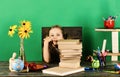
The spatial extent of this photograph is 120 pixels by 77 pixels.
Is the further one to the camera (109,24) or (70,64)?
(109,24)

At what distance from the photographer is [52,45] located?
185 cm

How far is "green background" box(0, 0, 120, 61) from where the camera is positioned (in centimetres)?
194

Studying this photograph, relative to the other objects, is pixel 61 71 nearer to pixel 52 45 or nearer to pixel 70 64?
pixel 70 64

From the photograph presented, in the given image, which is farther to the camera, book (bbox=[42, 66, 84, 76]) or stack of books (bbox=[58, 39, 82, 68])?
stack of books (bbox=[58, 39, 82, 68])

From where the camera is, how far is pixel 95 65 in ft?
5.47

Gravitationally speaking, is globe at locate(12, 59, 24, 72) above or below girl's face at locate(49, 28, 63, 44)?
below

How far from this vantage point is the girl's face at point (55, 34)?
6.12 ft

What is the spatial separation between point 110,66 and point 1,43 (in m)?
0.77

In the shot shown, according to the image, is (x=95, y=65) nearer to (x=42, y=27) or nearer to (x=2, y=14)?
(x=42, y=27)

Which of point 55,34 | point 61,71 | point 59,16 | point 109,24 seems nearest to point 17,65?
point 61,71

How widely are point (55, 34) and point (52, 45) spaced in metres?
0.08

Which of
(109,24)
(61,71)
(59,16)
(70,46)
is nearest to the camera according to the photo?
(61,71)

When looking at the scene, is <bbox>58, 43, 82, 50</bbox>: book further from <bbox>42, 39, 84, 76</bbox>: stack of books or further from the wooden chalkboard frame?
the wooden chalkboard frame

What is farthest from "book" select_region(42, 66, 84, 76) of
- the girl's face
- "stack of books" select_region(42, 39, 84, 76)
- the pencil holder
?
the pencil holder
